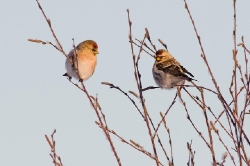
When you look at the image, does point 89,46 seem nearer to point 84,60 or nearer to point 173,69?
point 84,60

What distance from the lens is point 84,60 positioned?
7453mm

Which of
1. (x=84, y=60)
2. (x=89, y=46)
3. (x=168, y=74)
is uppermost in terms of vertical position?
(x=89, y=46)

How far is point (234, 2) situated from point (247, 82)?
1.64ft

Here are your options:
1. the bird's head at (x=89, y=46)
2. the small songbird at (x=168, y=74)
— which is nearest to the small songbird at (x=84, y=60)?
the bird's head at (x=89, y=46)

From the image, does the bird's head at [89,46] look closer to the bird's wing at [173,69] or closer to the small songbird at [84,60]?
the small songbird at [84,60]

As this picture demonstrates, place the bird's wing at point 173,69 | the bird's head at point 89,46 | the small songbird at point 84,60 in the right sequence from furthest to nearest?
1. the bird's head at point 89,46
2. the small songbird at point 84,60
3. the bird's wing at point 173,69

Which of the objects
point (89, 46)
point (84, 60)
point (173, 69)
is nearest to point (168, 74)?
point (173, 69)

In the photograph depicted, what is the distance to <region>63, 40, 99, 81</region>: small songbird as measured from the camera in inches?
286

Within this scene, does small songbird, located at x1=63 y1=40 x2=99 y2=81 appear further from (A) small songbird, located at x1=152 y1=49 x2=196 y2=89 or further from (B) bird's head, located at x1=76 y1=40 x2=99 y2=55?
(A) small songbird, located at x1=152 y1=49 x2=196 y2=89

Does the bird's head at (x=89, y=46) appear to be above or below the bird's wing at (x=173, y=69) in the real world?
above

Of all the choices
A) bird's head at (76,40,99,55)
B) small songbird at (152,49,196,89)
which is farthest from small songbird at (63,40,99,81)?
small songbird at (152,49,196,89)

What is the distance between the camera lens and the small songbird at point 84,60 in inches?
286

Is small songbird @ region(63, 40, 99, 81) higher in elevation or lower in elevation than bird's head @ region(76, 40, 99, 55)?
lower

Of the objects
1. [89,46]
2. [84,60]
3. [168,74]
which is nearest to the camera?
[168,74]
